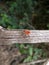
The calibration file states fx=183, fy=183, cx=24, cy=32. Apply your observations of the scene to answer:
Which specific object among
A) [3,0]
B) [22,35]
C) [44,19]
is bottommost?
[44,19]

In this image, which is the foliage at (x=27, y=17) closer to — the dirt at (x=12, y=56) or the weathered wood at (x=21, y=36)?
the dirt at (x=12, y=56)

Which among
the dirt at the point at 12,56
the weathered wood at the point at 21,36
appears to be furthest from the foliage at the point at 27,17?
the weathered wood at the point at 21,36

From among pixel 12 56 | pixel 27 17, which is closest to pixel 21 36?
pixel 12 56

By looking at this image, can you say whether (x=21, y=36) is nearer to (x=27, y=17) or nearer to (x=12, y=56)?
(x=12, y=56)

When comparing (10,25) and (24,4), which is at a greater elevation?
(24,4)

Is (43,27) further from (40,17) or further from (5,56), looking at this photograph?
(5,56)

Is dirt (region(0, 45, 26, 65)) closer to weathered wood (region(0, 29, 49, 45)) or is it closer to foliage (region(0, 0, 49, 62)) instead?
foliage (region(0, 0, 49, 62))

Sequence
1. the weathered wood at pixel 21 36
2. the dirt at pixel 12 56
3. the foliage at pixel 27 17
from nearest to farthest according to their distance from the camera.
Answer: the weathered wood at pixel 21 36
the dirt at pixel 12 56
the foliage at pixel 27 17

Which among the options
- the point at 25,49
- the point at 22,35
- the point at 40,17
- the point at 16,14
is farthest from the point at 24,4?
the point at 22,35

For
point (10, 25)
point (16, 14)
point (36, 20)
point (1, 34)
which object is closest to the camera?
point (1, 34)
